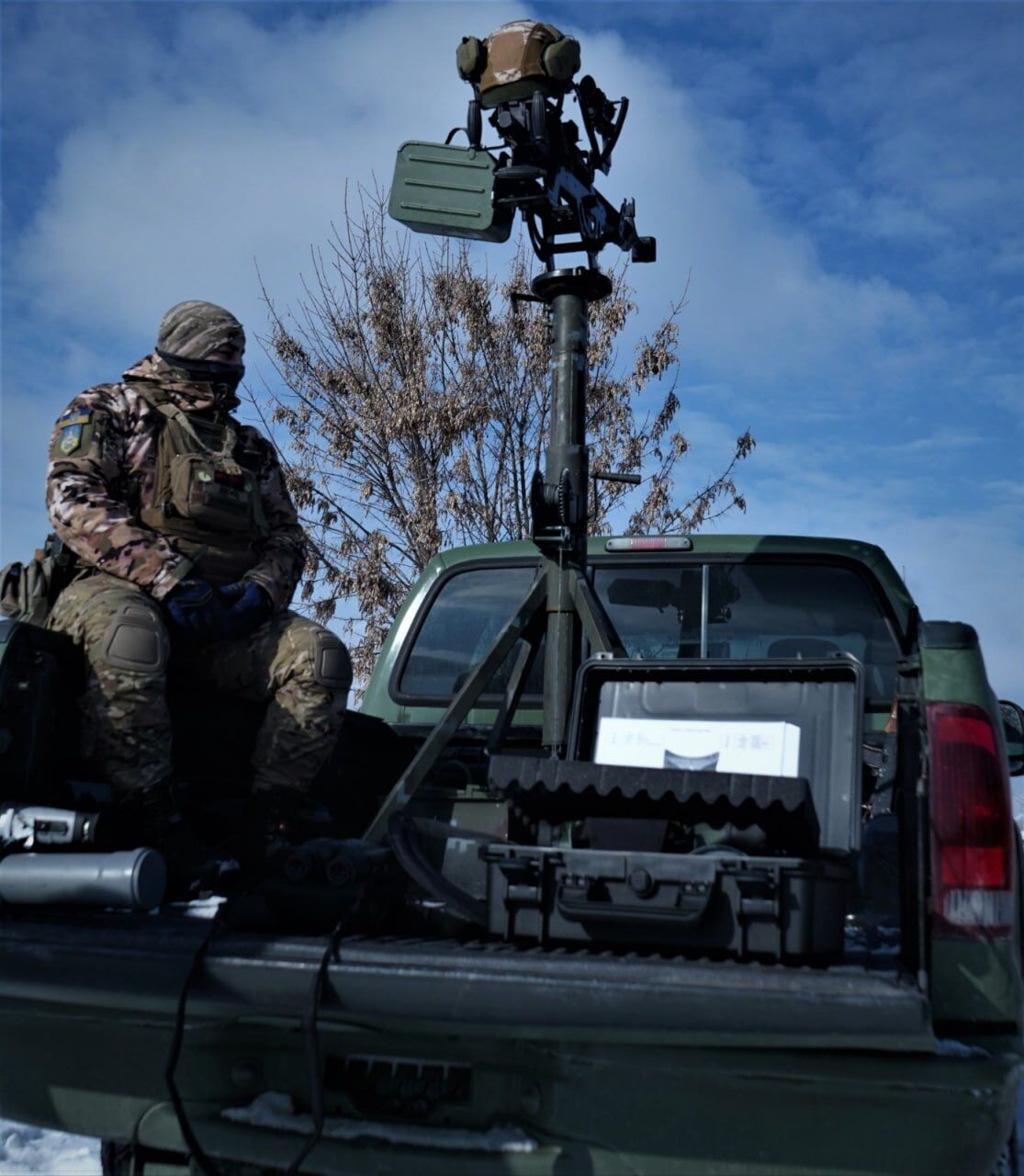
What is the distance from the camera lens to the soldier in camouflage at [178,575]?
296cm

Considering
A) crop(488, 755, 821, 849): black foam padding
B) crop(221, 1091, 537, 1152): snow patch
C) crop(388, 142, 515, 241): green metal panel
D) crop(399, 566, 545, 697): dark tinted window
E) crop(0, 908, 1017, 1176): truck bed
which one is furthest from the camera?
crop(399, 566, 545, 697): dark tinted window

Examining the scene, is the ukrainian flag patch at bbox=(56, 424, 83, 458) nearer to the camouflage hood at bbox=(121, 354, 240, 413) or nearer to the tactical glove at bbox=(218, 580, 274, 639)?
the camouflage hood at bbox=(121, 354, 240, 413)

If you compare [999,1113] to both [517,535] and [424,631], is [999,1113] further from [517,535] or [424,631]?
[517,535]

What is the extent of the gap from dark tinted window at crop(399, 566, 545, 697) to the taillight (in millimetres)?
2318

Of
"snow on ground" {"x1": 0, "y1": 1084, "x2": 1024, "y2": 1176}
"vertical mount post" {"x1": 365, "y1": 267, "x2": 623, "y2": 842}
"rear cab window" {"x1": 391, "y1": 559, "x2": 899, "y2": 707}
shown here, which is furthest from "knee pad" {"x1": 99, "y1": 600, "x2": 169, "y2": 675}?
"rear cab window" {"x1": 391, "y1": 559, "x2": 899, "y2": 707}

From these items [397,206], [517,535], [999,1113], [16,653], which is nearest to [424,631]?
[397,206]

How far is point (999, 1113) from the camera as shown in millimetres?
1896

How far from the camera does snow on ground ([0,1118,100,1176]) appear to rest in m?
Result: 3.37

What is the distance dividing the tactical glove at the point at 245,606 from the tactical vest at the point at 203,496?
0.50ft

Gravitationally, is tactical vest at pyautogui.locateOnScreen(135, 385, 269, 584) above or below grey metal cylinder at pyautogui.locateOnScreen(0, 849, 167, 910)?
above

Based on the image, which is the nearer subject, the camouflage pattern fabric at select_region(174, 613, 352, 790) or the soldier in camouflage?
the soldier in camouflage

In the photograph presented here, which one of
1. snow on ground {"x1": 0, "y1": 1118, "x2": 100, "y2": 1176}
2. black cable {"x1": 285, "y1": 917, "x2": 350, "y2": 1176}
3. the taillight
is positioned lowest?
snow on ground {"x1": 0, "y1": 1118, "x2": 100, "y2": 1176}

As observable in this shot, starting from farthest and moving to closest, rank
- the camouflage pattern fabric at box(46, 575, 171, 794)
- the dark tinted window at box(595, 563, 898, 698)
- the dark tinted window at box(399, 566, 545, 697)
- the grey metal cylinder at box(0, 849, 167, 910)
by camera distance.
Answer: the dark tinted window at box(399, 566, 545, 697), the dark tinted window at box(595, 563, 898, 698), the camouflage pattern fabric at box(46, 575, 171, 794), the grey metal cylinder at box(0, 849, 167, 910)

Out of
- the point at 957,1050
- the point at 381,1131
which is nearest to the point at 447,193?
the point at 381,1131
